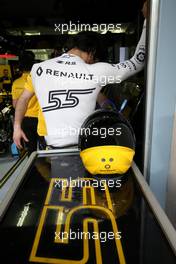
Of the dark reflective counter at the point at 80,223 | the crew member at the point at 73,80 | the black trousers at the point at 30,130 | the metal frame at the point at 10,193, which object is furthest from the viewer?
the black trousers at the point at 30,130

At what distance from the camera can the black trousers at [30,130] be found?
2.16 meters

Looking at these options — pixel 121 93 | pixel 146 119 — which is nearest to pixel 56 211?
pixel 146 119

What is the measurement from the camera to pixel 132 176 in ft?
3.32

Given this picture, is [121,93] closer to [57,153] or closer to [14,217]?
[57,153]

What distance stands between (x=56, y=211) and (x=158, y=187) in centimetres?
70

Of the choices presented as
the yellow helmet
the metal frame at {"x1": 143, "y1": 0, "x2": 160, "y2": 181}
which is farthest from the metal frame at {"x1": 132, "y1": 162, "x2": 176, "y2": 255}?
the metal frame at {"x1": 143, "y1": 0, "x2": 160, "y2": 181}
